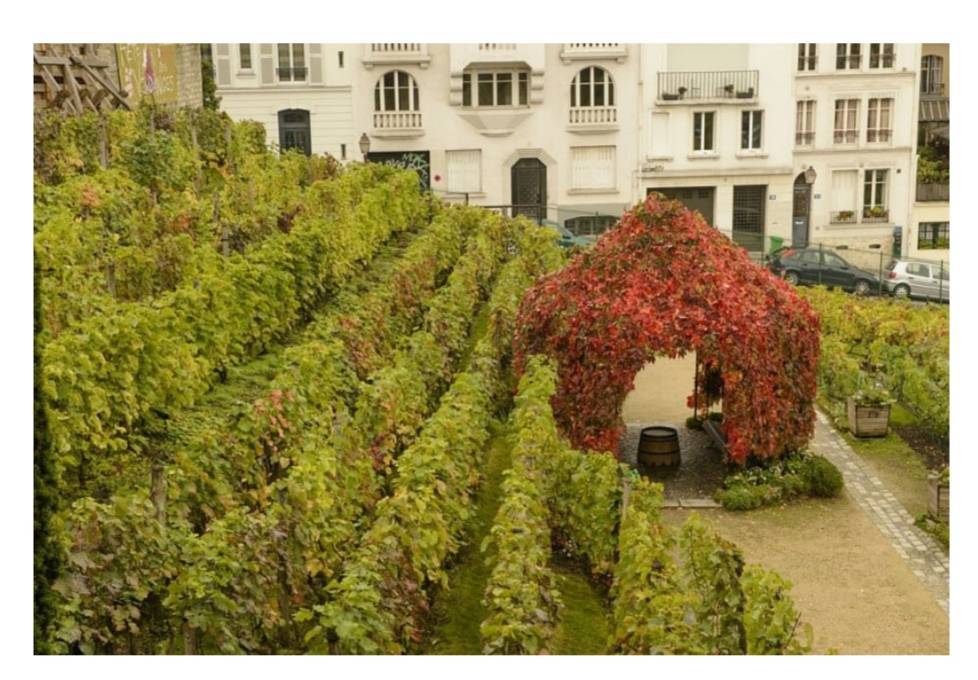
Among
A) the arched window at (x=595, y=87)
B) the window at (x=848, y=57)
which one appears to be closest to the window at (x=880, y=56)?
the window at (x=848, y=57)

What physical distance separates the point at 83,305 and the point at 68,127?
7723mm

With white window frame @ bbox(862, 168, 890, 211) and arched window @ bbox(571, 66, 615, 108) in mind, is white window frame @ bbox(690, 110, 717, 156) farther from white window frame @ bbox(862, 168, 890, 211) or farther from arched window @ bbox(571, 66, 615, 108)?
white window frame @ bbox(862, 168, 890, 211)

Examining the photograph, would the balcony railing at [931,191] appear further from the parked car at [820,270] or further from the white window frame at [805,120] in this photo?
the white window frame at [805,120]

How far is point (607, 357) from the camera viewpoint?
14.0 meters

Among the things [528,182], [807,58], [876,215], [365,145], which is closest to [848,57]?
[807,58]

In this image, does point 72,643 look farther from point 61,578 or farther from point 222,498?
point 222,498

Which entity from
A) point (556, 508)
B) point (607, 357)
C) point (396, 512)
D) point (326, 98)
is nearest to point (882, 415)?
point (607, 357)

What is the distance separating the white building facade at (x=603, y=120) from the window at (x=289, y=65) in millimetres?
28

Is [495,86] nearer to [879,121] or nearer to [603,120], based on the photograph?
[603,120]

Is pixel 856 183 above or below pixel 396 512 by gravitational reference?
above

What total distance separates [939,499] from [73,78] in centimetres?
1361

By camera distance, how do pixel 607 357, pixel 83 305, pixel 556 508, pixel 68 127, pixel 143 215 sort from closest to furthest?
pixel 83 305 → pixel 556 508 → pixel 607 357 → pixel 143 215 → pixel 68 127

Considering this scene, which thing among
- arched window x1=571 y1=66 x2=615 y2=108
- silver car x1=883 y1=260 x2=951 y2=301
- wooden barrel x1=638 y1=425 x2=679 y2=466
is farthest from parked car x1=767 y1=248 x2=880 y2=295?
wooden barrel x1=638 y1=425 x2=679 y2=466

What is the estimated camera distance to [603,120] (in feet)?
89.1
